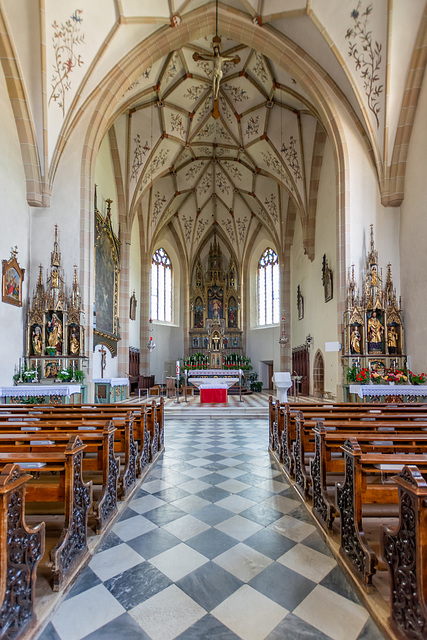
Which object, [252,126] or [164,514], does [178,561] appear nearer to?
[164,514]

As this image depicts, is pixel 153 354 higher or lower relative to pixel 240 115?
lower

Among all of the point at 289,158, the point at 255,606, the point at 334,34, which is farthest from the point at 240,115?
the point at 255,606

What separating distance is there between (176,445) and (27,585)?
5.16m

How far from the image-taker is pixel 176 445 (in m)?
7.24

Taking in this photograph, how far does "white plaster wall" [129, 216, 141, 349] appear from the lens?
1877cm

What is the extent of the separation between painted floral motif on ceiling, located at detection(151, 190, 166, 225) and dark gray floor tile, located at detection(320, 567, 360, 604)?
775 inches

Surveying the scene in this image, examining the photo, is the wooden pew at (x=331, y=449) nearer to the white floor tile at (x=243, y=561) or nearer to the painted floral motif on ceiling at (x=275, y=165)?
the white floor tile at (x=243, y=561)

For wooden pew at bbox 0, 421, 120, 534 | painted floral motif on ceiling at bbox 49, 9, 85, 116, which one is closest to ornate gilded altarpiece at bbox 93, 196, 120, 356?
painted floral motif on ceiling at bbox 49, 9, 85, 116

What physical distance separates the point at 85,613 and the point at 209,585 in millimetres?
853

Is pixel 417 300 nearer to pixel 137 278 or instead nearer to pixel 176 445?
pixel 176 445

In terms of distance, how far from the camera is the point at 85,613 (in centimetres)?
237

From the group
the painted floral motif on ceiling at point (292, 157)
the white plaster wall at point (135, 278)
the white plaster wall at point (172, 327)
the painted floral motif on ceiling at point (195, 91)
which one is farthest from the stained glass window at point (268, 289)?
→ the painted floral motif on ceiling at point (195, 91)

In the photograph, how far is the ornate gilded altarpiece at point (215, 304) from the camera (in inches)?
976

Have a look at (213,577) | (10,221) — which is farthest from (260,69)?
(213,577)
